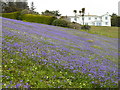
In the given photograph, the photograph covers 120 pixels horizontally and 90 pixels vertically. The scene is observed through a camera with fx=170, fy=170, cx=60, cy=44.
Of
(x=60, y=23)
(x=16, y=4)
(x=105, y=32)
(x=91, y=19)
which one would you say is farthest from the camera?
(x=91, y=19)

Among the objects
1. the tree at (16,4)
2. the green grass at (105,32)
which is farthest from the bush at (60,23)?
the tree at (16,4)

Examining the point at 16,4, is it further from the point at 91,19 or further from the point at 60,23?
the point at 60,23

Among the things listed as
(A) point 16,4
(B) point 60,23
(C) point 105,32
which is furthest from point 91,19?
(B) point 60,23

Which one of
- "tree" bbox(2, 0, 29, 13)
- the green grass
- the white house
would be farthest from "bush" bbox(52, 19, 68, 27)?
the white house

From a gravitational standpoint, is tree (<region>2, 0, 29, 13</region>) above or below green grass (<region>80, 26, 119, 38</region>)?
above

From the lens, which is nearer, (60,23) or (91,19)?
(60,23)

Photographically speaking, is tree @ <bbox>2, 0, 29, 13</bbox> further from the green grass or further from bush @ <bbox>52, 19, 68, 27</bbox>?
the green grass

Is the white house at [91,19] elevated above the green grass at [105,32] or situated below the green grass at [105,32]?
above

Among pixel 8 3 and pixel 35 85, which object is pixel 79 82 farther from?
pixel 8 3

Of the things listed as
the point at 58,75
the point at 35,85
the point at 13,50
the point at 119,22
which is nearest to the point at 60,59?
the point at 58,75

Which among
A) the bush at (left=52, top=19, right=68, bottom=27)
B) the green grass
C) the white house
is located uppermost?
the white house

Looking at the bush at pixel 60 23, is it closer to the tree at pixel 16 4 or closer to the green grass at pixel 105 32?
the green grass at pixel 105 32

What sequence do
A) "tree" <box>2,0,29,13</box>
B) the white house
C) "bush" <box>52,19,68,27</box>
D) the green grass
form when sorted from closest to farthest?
1. the green grass
2. "bush" <box>52,19,68,27</box>
3. "tree" <box>2,0,29,13</box>
4. the white house

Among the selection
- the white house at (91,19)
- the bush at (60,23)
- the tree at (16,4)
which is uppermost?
the tree at (16,4)
